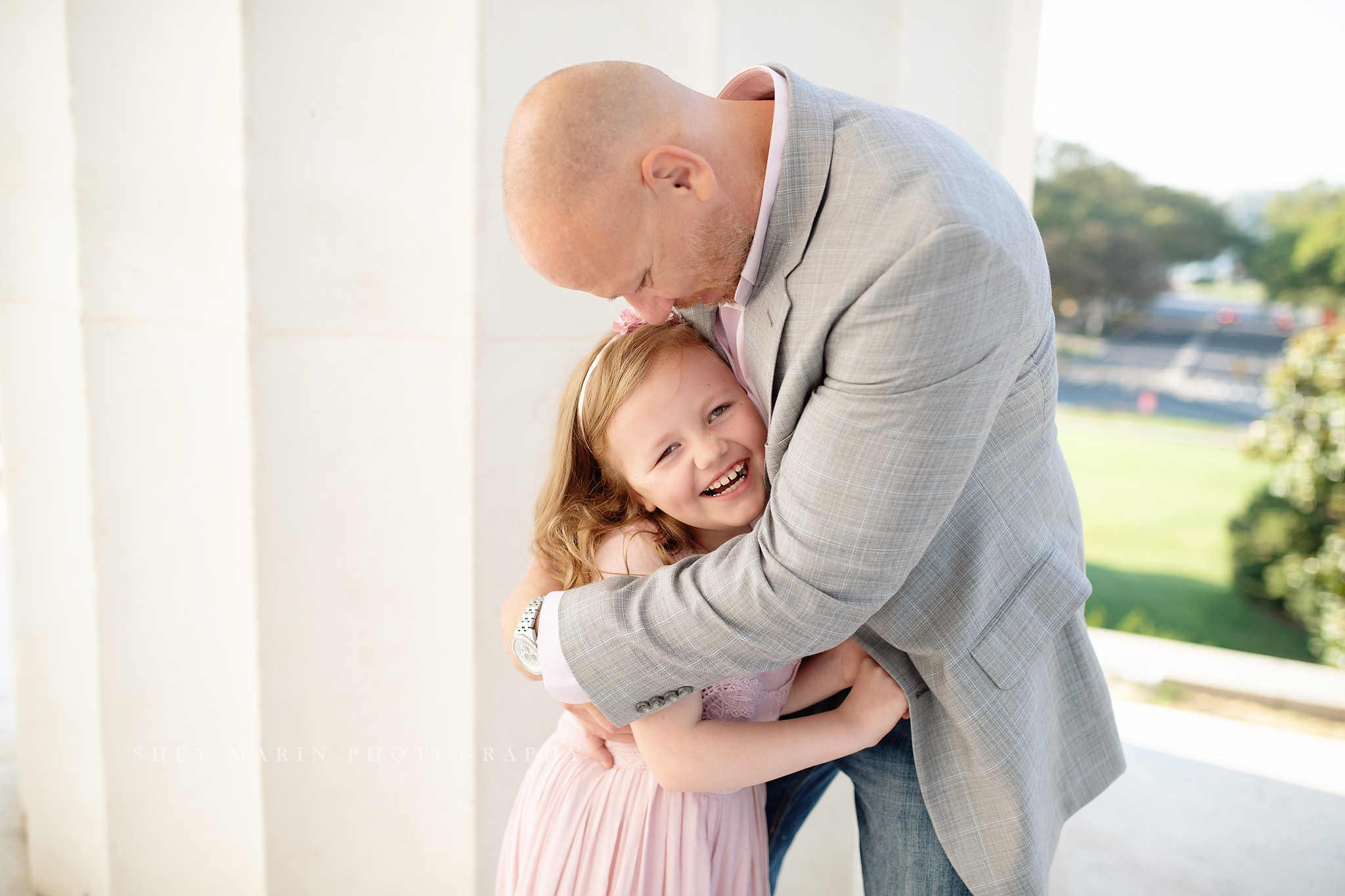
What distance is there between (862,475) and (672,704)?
0.48 meters

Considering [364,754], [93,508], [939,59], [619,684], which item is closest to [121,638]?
[93,508]

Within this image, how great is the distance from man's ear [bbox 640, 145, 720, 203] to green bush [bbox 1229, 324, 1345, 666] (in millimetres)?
4239

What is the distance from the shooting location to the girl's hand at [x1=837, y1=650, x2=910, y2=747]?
4.12ft

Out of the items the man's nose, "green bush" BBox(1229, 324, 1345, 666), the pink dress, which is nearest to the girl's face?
the man's nose

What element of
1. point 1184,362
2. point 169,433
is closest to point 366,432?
point 169,433

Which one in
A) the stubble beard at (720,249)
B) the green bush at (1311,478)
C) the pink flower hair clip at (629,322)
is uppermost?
the stubble beard at (720,249)

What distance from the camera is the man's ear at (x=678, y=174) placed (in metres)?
1.01

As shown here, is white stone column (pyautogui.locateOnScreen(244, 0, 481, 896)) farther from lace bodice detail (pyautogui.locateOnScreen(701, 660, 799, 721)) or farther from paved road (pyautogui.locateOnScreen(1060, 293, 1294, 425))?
paved road (pyautogui.locateOnScreen(1060, 293, 1294, 425))

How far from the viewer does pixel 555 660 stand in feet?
3.69

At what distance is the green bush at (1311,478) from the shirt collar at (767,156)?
13.5 feet

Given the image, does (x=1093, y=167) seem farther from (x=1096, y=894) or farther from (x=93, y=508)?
(x=93, y=508)

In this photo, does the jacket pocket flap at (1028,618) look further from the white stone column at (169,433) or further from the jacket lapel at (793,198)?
the white stone column at (169,433)

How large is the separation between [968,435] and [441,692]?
159cm

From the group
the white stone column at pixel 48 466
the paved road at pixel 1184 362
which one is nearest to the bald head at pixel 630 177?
the white stone column at pixel 48 466
